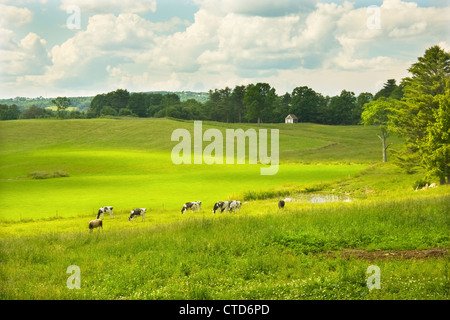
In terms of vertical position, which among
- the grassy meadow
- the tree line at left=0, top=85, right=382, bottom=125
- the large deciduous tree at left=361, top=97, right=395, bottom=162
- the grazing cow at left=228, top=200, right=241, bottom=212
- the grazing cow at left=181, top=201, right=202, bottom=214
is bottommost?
the grazing cow at left=181, top=201, right=202, bottom=214

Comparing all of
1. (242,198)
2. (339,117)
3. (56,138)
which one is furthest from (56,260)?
(339,117)

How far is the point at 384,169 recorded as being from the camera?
6400 centimetres

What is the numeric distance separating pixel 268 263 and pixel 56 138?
398 ft

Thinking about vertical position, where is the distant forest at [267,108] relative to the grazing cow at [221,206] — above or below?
above

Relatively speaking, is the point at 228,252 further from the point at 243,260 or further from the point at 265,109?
the point at 265,109

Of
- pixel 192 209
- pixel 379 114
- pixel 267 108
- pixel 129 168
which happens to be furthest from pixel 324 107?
pixel 192 209

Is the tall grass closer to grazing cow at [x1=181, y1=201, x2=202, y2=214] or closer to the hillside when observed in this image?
grazing cow at [x1=181, y1=201, x2=202, y2=214]

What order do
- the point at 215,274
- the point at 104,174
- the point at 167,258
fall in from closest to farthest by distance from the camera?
1. the point at 215,274
2. the point at 167,258
3. the point at 104,174

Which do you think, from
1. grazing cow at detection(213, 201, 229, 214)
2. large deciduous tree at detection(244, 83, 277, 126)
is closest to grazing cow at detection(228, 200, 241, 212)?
grazing cow at detection(213, 201, 229, 214)

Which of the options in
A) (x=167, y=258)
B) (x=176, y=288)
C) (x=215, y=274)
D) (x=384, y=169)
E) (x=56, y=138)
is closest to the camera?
(x=176, y=288)

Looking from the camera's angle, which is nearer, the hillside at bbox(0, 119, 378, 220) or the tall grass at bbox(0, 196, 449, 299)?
the tall grass at bbox(0, 196, 449, 299)

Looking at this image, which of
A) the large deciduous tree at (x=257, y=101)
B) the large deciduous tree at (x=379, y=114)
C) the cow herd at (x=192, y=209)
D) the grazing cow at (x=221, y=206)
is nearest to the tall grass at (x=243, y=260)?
the cow herd at (x=192, y=209)

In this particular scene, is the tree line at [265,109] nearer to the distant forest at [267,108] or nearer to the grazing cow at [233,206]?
the distant forest at [267,108]

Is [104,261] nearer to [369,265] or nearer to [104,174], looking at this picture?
[369,265]
